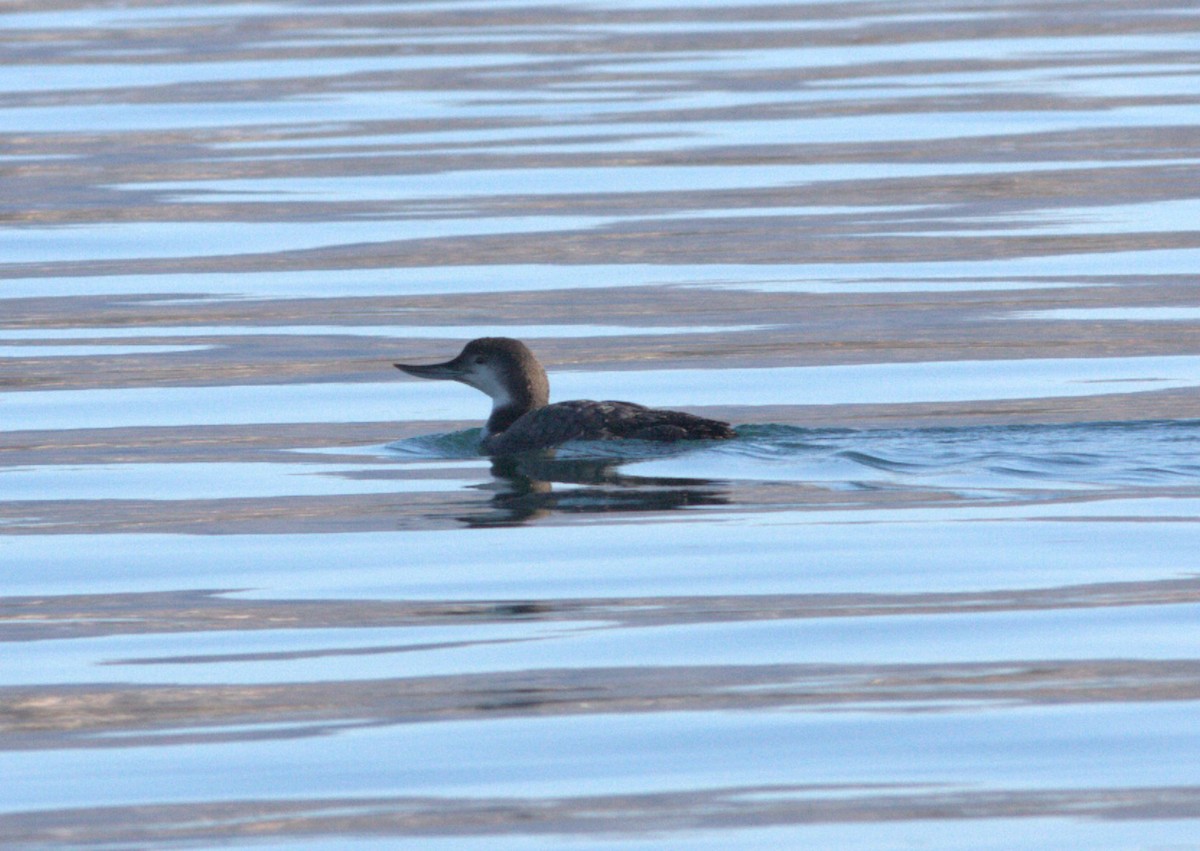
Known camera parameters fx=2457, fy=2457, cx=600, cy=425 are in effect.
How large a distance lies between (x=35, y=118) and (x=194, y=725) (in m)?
15.9

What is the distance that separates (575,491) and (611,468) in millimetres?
448

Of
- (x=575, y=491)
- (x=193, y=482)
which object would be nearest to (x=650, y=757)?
(x=575, y=491)

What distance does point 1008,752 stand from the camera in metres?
6.09

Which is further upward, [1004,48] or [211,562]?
[1004,48]

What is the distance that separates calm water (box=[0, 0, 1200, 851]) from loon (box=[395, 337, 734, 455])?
0.41 feet

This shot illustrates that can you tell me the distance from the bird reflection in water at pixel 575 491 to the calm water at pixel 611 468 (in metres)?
0.04

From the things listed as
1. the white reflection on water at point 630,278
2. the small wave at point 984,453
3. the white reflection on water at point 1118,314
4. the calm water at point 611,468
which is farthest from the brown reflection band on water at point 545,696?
the white reflection on water at point 630,278

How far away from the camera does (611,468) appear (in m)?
10.3

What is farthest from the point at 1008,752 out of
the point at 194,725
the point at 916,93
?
the point at 916,93

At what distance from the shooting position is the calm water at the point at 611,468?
606 cm

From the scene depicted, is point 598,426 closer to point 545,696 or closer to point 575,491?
point 575,491

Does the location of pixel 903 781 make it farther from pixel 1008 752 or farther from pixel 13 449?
pixel 13 449

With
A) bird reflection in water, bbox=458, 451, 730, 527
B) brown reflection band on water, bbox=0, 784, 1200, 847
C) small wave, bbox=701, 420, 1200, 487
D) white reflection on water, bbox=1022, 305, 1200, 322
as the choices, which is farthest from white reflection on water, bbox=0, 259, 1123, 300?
brown reflection band on water, bbox=0, 784, 1200, 847

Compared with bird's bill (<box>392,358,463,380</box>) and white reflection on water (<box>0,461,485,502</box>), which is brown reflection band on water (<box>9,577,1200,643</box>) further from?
bird's bill (<box>392,358,463,380</box>)
